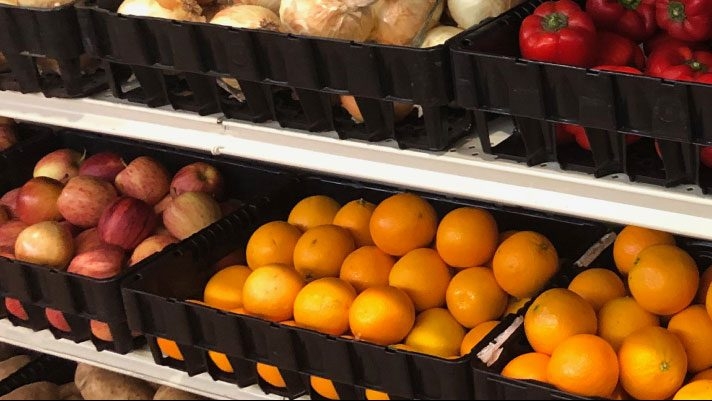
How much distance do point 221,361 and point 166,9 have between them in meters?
0.56

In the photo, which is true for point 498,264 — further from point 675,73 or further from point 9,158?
point 9,158

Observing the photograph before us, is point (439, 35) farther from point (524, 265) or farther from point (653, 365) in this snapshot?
point (653, 365)

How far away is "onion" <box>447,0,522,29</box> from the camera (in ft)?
4.99

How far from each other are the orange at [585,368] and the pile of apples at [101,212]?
2.58 feet

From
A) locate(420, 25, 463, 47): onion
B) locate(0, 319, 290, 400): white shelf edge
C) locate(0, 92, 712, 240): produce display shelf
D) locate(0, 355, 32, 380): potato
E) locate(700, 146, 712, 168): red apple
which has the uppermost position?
locate(420, 25, 463, 47): onion

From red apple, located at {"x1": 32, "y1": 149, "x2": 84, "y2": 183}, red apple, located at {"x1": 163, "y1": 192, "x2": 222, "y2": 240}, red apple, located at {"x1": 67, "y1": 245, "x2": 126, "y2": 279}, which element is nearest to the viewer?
red apple, located at {"x1": 67, "y1": 245, "x2": 126, "y2": 279}

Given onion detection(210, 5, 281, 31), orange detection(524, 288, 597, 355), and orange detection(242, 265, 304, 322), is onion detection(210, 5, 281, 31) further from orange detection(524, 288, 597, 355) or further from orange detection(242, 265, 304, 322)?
orange detection(524, 288, 597, 355)

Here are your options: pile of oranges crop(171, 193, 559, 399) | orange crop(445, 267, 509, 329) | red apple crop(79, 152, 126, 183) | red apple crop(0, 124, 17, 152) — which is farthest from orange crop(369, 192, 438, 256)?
red apple crop(0, 124, 17, 152)

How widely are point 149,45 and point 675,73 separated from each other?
78 centimetres

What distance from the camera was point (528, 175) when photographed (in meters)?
1.36

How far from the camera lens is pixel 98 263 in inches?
69.5

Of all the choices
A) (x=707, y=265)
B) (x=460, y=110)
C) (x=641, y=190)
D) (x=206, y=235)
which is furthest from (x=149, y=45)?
(x=707, y=265)

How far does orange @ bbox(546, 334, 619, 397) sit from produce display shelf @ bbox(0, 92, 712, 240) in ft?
0.55

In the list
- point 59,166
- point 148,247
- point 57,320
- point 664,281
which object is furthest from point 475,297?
point 59,166
